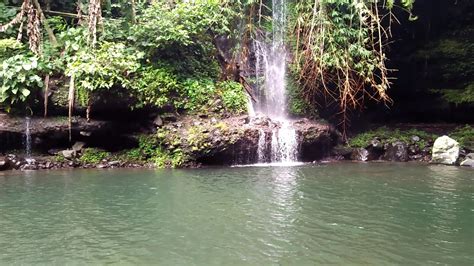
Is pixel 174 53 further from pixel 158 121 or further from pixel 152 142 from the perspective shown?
pixel 152 142

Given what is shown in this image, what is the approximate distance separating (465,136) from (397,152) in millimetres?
2497

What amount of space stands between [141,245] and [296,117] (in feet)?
31.3

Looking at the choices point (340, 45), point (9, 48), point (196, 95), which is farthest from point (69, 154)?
point (340, 45)

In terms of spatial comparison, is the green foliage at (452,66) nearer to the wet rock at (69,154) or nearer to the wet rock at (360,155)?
the wet rock at (360,155)

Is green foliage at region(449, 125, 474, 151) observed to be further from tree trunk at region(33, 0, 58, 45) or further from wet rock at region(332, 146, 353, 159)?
tree trunk at region(33, 0, 58, 45)

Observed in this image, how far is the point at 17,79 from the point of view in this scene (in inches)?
410

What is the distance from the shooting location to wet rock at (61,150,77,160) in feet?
36.1

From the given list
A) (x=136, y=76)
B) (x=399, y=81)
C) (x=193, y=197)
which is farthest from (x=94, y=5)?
(x=399, y=81)

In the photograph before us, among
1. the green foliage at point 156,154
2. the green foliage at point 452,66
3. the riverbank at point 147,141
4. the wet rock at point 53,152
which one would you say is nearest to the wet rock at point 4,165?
the riverbank at point 147,141

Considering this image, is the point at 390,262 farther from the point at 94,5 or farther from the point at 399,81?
the point at 399,81

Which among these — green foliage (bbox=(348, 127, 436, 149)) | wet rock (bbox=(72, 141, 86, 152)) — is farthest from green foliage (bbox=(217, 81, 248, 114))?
wet rock (bbox=(72, 141, 86, 152))

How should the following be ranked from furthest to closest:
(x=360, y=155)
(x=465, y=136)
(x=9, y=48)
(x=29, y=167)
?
1. (x=465, y=136)
2. (x=360, y=155)
3. (x=9, y=48)
4. (x=29, y=167)

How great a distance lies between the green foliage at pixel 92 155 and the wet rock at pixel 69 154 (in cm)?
20

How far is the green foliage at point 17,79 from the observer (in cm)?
1038
